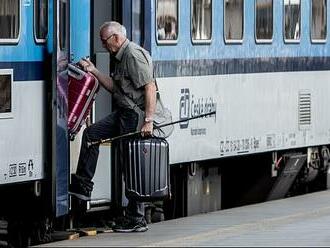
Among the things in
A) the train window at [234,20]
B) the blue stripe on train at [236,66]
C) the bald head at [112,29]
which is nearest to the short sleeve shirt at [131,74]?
the bald head at [112,29]

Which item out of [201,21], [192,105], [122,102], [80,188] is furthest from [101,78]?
[201,21]

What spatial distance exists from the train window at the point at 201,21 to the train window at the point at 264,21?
47.1 inches

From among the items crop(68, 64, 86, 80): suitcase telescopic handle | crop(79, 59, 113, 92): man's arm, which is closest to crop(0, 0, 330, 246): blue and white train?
A: crop(68, 64, 86, 80): suitcase telescopic handle

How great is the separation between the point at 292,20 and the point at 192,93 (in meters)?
3.00

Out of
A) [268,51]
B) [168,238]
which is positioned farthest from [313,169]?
[168,238]

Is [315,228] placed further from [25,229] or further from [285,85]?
[285,85]

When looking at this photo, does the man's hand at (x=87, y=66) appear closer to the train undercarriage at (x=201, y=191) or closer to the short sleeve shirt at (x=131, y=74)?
the short sleeve shirt at (x=131, y=74)

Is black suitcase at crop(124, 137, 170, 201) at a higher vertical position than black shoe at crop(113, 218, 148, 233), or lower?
higher

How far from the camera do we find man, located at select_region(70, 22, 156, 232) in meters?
12.7

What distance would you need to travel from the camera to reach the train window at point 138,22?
1447 centimetres

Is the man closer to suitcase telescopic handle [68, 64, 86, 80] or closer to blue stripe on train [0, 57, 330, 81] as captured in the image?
suitcase telescopic handle [68, 64, 86, 80]

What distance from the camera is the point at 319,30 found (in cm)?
1917

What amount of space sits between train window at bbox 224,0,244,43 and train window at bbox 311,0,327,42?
2.19 m

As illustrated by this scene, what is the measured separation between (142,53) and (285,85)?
547 cm
